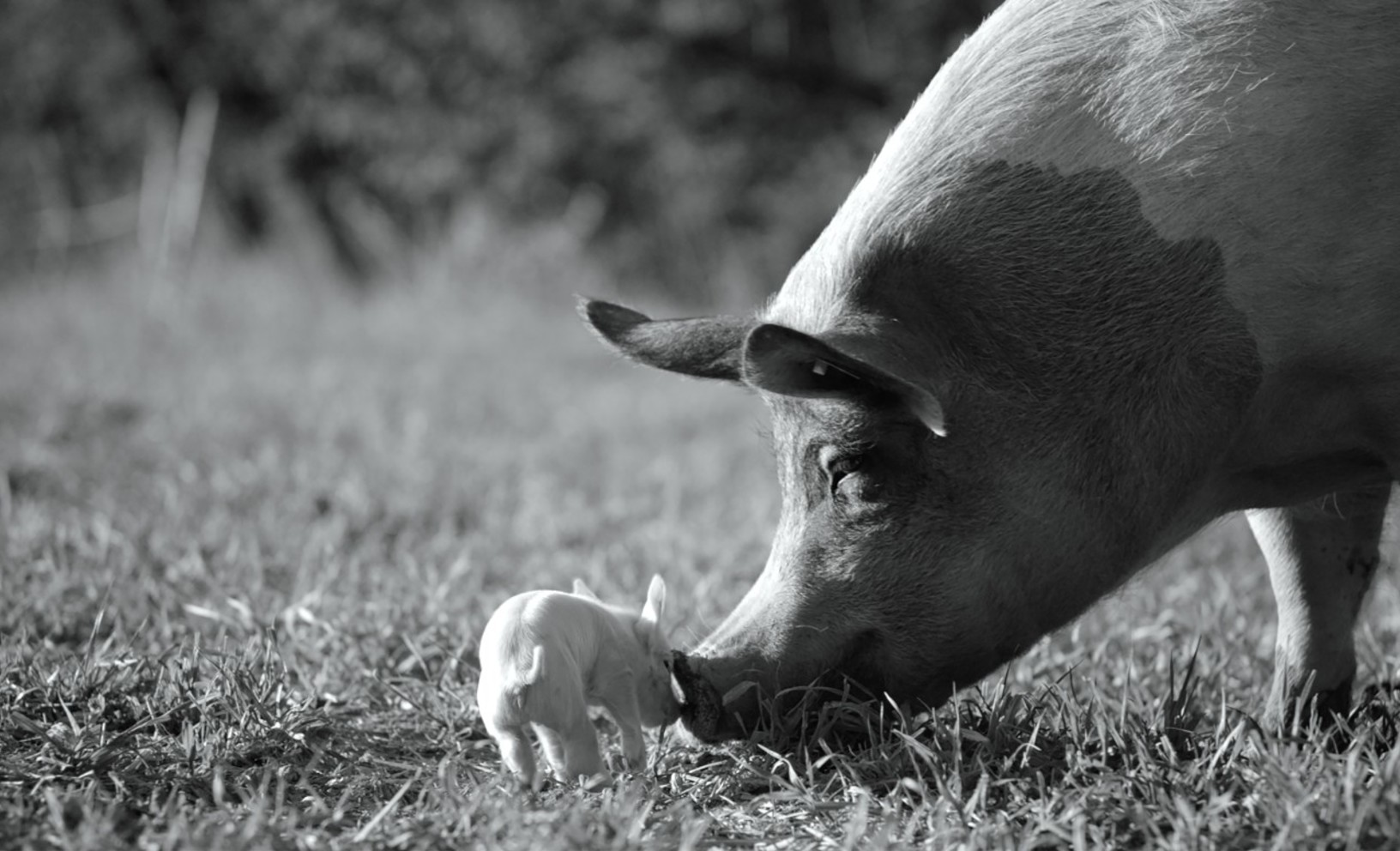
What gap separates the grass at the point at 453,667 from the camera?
2363 mm

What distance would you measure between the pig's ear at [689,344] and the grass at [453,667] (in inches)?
27.1

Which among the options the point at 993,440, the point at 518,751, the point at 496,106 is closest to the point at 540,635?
the point at 518,751

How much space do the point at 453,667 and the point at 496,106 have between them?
1353 centimetres

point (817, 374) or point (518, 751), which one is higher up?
point (817, 374)

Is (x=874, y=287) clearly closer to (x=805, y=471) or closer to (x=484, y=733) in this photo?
(x=805, y=471)

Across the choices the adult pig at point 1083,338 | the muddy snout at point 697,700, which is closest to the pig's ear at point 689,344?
the adult pig at point 1083,338

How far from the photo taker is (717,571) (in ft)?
14.4

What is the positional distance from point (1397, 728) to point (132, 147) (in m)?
16.7

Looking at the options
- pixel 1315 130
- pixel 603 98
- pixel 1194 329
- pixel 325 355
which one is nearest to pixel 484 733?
pixel 1194 329

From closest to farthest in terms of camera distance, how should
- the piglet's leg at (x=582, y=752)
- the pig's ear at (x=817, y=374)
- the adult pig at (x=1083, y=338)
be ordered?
1. the pig's ear at (x=817, y=374)
2. the piglet's leg at (x=582, y=752)
3. the adult pig at (x=1083, y=338)

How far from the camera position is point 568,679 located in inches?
102

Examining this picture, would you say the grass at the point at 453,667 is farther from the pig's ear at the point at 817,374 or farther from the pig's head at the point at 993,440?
the pig's ear at the point at 817,374

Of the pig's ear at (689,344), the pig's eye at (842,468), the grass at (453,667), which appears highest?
the pig's ear at (689,344)

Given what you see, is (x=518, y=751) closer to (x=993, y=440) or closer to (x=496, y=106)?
(x=993, y=440)
